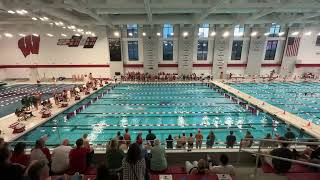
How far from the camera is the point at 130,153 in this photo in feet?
7.75

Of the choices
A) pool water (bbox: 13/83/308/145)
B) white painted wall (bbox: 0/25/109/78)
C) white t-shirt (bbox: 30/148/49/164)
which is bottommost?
pool water (bbox: 13/83/308/145)

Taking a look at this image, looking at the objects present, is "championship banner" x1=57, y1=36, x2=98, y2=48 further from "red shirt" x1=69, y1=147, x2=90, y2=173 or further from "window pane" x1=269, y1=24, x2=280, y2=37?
"window pane" x1=269, y1=24, x2=280, y2=37

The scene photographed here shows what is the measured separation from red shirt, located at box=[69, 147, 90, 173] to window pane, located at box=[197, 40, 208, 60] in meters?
17.7

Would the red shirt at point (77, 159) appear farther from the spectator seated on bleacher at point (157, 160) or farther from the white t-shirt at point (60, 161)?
the spectator seated on bleacher at point (157, 160)

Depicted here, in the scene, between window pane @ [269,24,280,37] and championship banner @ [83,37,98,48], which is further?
window pane @ [269,24,280,37]

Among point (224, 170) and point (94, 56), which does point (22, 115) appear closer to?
point (224, 170)

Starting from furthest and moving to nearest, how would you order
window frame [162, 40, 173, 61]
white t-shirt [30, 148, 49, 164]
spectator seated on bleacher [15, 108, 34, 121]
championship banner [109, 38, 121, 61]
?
window frame [162, 40, 173, 61]
championship banner [109, 38, 121, 61]
spectator seated on bleacher [15, 108, 34, 121]
white t-shirt [30, 148, 49, 164]

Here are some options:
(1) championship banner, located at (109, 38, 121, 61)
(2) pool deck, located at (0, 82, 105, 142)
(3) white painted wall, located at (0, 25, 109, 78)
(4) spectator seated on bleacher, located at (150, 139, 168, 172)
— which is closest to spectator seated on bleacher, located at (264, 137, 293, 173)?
(4) spectator seated on bleacher, located at (150, 139, 168, 172)

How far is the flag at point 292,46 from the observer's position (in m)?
18.9

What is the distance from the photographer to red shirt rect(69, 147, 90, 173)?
3.27 metres

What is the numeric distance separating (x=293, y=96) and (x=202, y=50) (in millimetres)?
9111

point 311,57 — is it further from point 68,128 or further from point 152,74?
point 68,128

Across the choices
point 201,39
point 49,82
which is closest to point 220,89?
point 201,39

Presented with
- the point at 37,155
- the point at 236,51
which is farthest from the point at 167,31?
the point at 37,155
